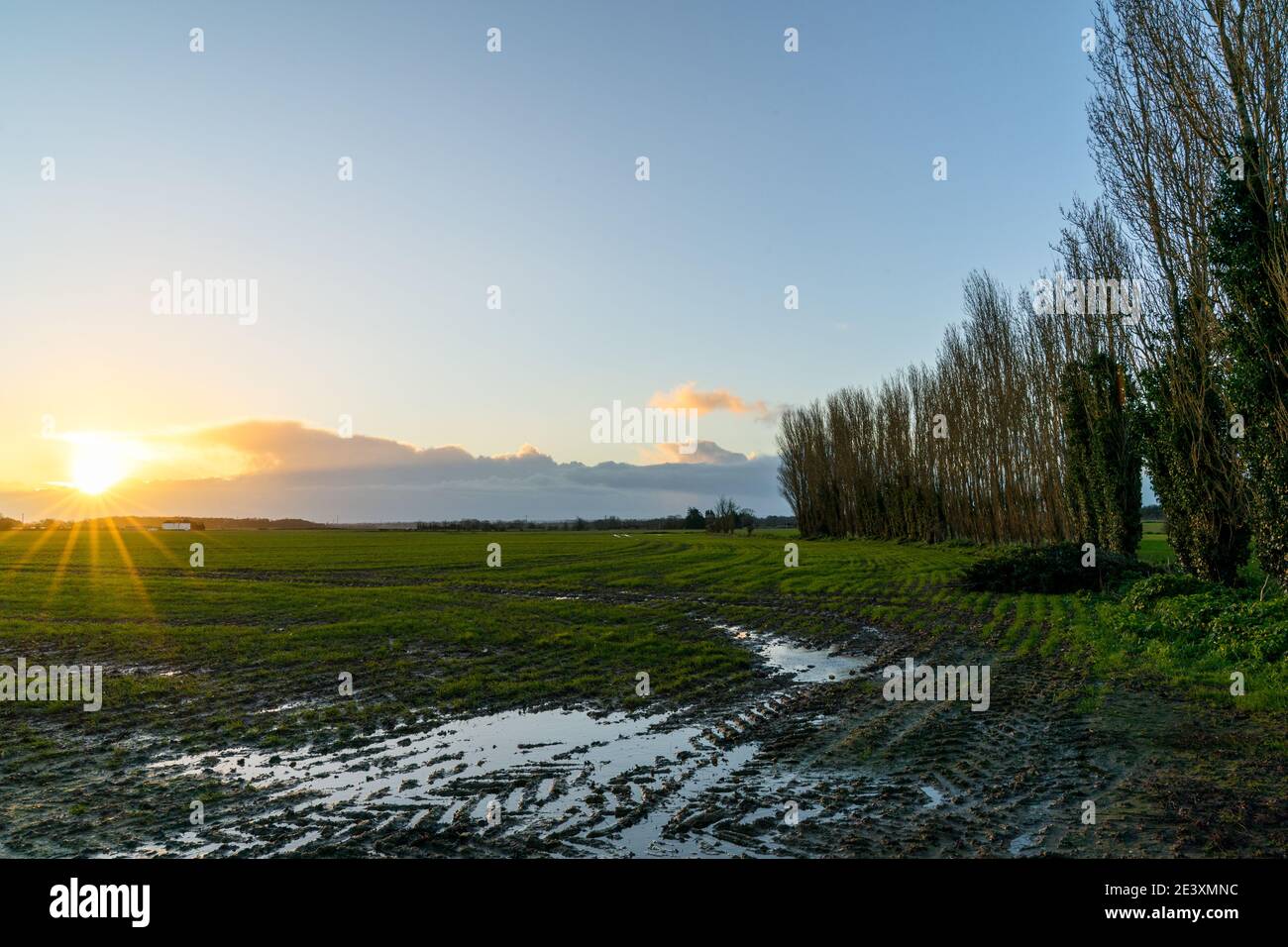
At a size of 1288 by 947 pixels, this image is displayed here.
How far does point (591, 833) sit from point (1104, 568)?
26.6 m

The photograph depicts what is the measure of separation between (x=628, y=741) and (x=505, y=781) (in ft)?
6.69

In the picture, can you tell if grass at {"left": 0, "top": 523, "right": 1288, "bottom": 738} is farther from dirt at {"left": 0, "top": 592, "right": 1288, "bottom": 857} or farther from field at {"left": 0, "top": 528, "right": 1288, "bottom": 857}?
dirt at {"left": 0, "top": 592, "right": 1288, "bottom": 857}

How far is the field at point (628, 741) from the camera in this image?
6906mm

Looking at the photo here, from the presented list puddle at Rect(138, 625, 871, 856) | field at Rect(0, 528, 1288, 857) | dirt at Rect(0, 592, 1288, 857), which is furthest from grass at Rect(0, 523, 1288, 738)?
dirt at Rect(0, 592, 1288, 857)

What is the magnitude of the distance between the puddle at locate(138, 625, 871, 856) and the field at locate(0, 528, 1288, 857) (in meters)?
0.04

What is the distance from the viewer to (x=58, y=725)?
11195 millimetres

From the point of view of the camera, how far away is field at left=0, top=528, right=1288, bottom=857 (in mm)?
6906

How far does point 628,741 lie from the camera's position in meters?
10.1

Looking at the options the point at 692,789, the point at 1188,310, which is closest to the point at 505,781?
the point at 692,789

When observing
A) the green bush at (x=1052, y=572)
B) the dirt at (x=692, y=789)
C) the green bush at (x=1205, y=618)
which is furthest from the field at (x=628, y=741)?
the green bush at (x=1052, y=572)

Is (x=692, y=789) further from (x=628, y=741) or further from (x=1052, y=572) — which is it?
(x=1052, y=572)

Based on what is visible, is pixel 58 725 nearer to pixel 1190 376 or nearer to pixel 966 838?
pixel 966 838

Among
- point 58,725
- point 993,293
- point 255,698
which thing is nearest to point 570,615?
point 255,698
